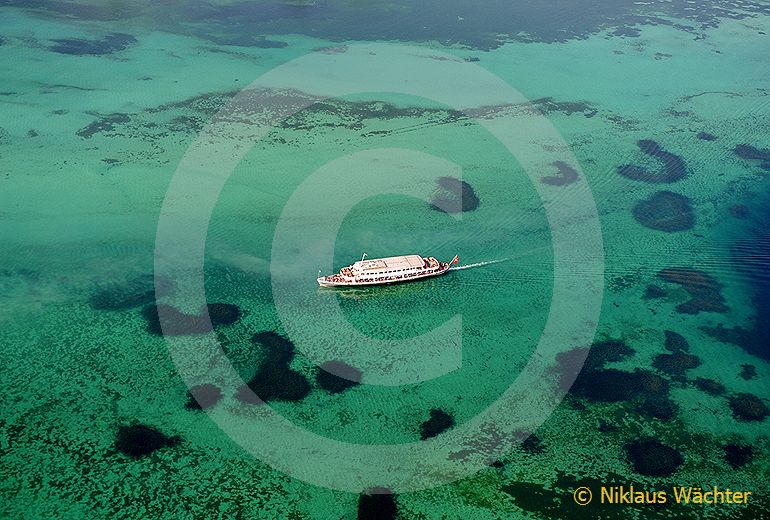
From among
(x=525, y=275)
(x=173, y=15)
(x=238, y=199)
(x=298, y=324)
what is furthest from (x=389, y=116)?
(x=173, y=15)

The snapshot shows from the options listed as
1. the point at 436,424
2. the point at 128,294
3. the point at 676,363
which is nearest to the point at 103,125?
the point at 128,294

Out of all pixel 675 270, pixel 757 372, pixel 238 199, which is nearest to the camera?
pixel 757 372

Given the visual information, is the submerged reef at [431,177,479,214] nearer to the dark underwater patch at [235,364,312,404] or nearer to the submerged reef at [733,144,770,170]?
the dark underwater patch at [235,364,312,404]

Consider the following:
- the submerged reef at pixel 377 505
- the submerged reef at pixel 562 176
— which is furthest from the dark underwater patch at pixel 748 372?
the submerged reef at pixel 377 505

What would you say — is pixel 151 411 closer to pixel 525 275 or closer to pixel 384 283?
pixel 384 283

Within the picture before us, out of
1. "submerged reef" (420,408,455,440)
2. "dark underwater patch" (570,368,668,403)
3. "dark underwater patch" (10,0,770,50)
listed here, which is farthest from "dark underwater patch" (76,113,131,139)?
"dark underwater patch" (570,368,668,403)

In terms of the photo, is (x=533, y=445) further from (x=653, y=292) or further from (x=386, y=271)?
(x=653, y=292)

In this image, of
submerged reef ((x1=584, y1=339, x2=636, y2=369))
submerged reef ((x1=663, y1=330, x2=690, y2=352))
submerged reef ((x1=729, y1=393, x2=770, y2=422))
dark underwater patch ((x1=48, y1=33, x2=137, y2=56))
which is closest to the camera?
submerged reef ((x1=729, y1=393, x2=770, y2=422))
